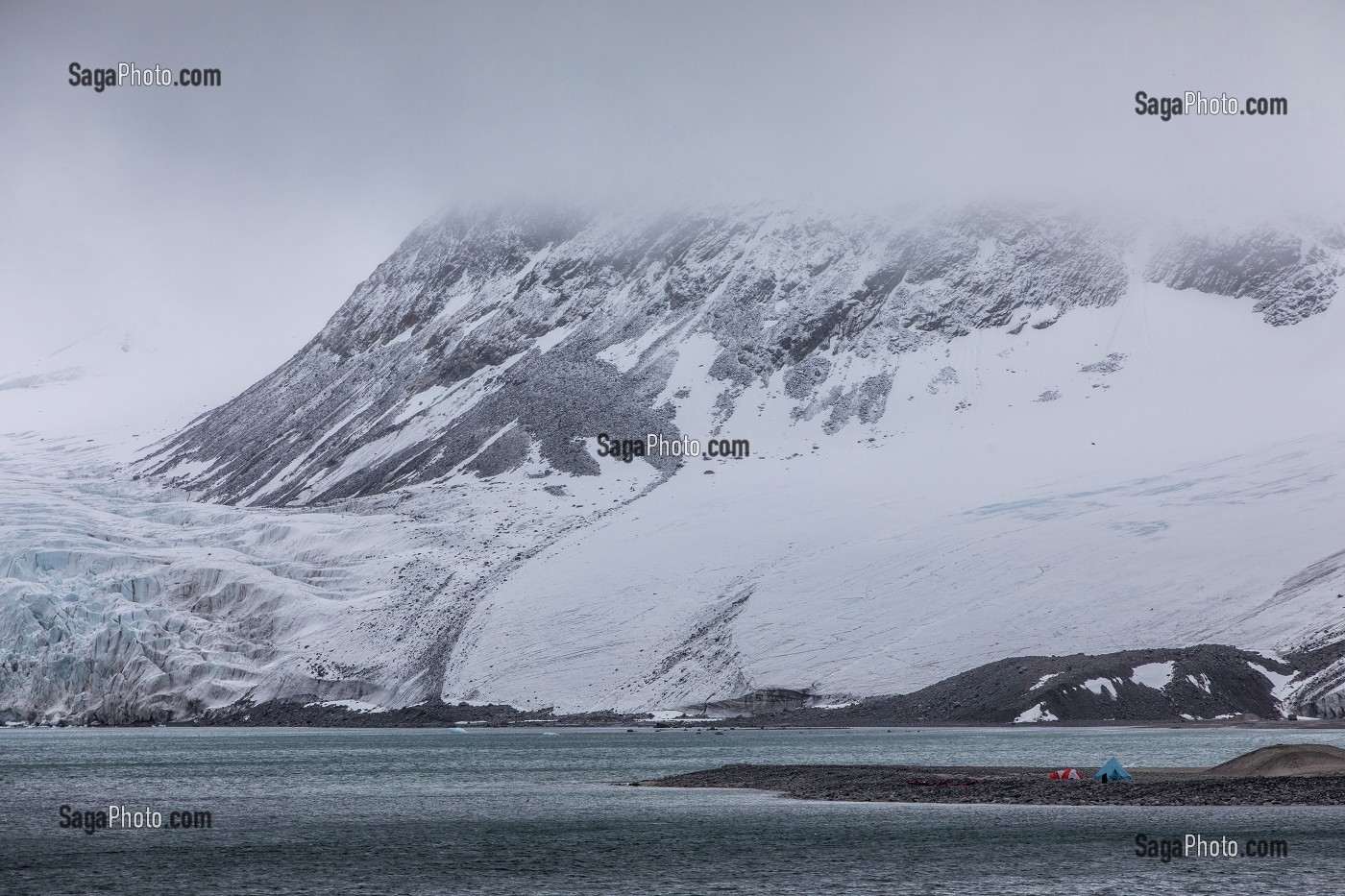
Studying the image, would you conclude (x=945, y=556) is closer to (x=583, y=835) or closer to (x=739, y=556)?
(x=739, y=556)

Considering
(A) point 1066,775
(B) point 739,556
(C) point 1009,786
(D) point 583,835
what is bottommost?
(A) point 1066,775

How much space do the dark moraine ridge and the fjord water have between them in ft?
7.11

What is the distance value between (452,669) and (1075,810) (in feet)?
296

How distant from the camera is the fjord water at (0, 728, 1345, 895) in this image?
123ft

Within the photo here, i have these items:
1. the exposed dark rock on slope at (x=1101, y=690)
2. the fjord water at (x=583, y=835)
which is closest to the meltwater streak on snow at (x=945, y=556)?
the exposed dark rock on slope at (x=1101, y=690)

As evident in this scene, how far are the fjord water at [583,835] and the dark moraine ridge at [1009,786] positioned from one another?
85.3 inches

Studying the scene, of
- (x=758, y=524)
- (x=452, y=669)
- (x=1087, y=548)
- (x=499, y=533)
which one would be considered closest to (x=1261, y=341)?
(x=1087, y=548)

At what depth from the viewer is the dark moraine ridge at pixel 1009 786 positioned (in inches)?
2170

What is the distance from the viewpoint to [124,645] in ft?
426

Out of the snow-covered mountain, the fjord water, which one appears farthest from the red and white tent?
the snow-covered mountain

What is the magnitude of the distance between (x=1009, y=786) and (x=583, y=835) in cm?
2218

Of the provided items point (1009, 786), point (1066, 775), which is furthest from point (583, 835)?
point (1066, 775)

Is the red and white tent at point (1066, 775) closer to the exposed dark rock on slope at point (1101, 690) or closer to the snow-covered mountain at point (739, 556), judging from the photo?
the exposed dark rock on slope at point (1101, 690)

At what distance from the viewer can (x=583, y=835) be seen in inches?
1927
